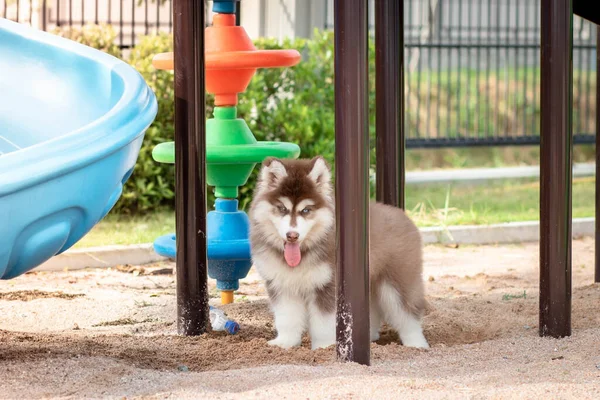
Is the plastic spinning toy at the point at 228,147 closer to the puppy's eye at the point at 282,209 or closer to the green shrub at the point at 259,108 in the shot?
the puppy's eye at the point at 282,209

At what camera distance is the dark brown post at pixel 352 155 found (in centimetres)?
373

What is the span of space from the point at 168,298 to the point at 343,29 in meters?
2.57

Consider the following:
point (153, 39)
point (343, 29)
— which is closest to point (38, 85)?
point (343, 29)

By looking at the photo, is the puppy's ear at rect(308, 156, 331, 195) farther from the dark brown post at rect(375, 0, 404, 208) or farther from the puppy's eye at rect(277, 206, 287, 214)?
the dark brown post at rect(375, 0, 404, 208)

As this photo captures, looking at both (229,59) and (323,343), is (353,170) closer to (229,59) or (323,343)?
(323,343)

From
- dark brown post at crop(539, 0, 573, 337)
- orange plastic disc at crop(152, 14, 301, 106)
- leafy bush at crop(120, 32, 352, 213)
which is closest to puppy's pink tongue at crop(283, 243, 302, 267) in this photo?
dark brown post at crop(539, 0, 573, 337)

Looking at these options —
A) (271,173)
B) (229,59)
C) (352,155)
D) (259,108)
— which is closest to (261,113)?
(259,108)

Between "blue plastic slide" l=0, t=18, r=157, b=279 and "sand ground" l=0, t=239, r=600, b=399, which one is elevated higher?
"blue plastic slide" l=0, t=18, r=157, b=279

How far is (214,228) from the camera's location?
548 cm

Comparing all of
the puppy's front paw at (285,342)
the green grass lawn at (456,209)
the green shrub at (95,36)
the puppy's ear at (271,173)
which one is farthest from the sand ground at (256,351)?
the green shrub at (95,36)

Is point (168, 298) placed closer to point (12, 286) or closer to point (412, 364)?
point (12, 286)

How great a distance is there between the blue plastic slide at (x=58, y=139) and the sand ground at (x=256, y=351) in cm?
53

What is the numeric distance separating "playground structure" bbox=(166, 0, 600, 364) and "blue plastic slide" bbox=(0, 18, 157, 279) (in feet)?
1.17

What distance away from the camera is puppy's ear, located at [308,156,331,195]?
14.6 ft
